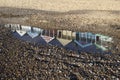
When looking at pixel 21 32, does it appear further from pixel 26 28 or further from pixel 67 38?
pixel 67 38

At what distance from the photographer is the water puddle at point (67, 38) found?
18.7 meters

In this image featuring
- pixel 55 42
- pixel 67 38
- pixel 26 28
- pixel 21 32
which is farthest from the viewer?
pixel 26 28

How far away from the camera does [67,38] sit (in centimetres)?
2045

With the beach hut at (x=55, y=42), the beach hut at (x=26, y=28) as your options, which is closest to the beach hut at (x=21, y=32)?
the beach hut at (x=26, y=28)

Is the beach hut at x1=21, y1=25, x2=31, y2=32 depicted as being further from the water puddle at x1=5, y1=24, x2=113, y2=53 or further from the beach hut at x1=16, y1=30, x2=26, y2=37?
the beach hut at x1=16, y1=30, x2=26, y2=37

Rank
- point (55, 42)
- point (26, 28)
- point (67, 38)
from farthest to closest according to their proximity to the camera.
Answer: point (26, 28) < point (67, 38) < point (55, 42)

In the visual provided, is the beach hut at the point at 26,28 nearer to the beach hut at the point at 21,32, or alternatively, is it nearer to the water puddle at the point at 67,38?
the water puddle at the point at 67,38

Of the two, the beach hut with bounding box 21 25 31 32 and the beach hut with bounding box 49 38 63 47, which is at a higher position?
the beach hut with bounding box 49 38 63 47

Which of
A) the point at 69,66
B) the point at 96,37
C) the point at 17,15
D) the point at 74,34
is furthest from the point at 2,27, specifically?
the point at 69,66

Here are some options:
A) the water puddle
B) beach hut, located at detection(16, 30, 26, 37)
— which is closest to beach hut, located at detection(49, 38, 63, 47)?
the water puddle

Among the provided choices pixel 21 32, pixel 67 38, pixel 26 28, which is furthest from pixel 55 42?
pixel 26 28

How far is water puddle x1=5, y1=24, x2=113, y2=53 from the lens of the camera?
18.7 meters

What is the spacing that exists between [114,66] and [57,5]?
1442 cm

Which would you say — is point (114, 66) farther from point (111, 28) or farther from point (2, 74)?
point (111, 28)
